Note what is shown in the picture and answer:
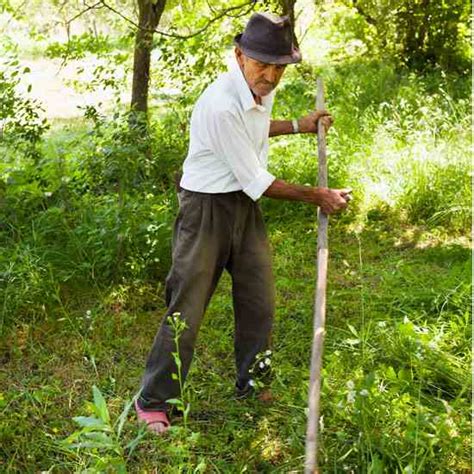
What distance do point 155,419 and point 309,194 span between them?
49.4 inches

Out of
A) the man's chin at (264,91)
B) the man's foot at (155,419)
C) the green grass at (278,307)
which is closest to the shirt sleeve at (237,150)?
the man's chin at (264,91)

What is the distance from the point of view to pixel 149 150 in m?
5.26

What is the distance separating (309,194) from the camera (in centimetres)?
297

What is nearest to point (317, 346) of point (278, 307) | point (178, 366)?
point (178, 366)

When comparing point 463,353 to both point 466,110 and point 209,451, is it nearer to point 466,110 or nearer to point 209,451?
point 209,451

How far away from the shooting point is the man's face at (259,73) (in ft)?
9.36

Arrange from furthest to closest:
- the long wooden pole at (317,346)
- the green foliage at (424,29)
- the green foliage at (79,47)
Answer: the green foliage at (424,29) < the green foliage at (79,47) < the long wooden pole at (317,346)

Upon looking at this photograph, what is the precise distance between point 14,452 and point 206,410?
3.00 ft

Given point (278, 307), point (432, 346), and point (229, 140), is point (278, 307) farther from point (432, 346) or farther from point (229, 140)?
point (229, 140)

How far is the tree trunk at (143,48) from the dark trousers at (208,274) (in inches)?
89.4

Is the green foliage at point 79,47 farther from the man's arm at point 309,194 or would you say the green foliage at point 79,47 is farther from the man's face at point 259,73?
the man's arm at point 309,194

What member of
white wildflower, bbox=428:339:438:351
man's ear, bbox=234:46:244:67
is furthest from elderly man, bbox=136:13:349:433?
white wildflower, bbox=428:339:438:351

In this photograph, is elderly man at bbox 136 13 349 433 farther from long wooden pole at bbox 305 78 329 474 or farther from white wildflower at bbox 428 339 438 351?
white wildflower at bbox 428 339 438 351

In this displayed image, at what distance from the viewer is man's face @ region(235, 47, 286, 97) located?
285 centimetres
